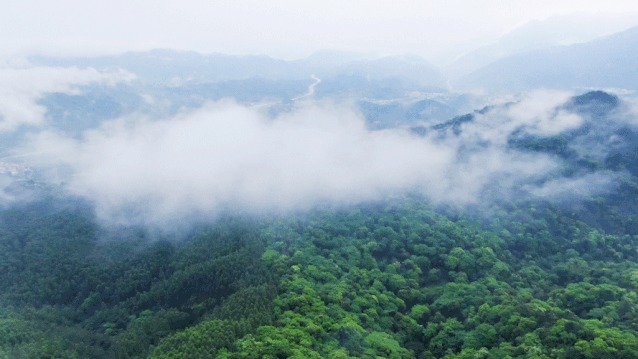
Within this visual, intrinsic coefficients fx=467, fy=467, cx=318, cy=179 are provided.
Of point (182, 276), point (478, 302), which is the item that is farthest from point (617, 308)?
point (182, 276)

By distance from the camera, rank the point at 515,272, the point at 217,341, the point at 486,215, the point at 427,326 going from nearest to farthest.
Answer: the point at 217,341, the point at 427,326, the point at 515,272, the point at 486,215

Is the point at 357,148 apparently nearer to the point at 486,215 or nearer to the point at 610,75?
the point at 486,215

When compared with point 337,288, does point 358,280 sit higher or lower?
lower

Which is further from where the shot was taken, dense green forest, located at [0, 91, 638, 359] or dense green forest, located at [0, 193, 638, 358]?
dense green forest, located at [0, 91, 638, 359]

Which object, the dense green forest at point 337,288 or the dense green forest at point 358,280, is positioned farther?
the dense green forest at point 358,280

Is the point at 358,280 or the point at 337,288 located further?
the point at 358,280

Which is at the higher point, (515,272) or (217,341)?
(217,341)

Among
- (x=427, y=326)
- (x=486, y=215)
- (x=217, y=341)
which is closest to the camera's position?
(x=217, y=341)

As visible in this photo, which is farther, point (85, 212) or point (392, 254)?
point (85, 212)
